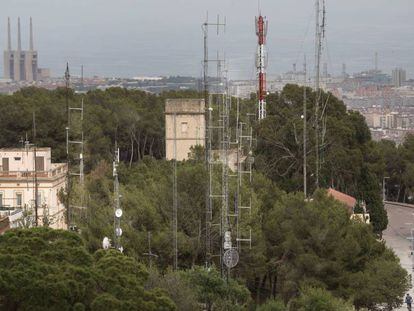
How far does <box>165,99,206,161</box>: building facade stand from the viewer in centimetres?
3866

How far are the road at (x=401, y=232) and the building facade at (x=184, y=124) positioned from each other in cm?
659

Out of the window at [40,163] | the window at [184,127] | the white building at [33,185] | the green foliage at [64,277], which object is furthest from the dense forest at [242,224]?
the window at [184,127]

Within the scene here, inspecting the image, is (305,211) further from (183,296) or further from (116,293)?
(116,293)

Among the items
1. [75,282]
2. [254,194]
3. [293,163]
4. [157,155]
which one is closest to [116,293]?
[75,282]

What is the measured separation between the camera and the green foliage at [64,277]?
661 inches

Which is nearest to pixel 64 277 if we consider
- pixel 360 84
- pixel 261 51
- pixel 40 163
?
pixel 40 163

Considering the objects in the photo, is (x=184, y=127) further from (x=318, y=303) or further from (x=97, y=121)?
(x=318, y=303)

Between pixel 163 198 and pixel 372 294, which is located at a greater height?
pixel 163 198

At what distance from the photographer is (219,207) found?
25703 millimetres

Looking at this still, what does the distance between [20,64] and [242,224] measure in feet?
271

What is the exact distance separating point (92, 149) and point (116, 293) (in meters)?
26.6

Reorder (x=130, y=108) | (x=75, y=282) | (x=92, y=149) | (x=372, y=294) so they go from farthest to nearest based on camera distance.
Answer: (x=130, y=108)
(x=92, y=149)
(x=372, y=294)
(x=75, y=282)

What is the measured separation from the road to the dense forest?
102 centimetres

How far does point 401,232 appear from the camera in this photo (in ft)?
139
